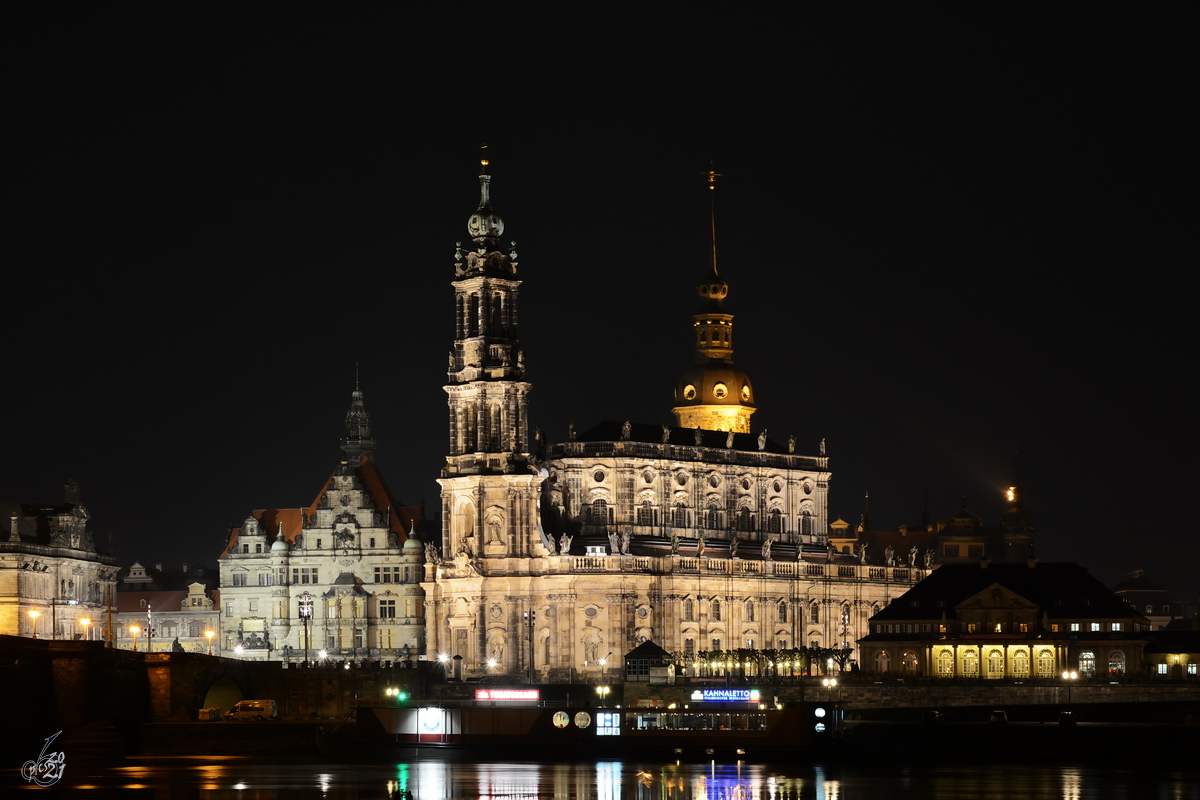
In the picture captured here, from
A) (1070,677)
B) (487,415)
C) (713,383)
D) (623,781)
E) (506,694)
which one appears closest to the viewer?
(623,781)

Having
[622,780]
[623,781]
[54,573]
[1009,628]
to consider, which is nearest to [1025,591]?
[1009,628]

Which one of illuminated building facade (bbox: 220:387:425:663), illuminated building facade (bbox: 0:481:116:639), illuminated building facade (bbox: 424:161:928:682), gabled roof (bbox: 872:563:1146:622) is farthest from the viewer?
illuminated building facade (bbox: 220:387:425:663)

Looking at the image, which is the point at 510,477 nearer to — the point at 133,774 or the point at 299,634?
the point at 299,634

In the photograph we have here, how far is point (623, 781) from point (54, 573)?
2828 inches

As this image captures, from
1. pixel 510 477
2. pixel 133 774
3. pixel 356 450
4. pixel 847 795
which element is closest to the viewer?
pixel 847 795

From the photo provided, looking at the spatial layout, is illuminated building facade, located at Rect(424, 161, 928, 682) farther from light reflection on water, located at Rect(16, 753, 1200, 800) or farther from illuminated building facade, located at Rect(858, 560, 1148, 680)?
light reflection on water, located at Rect(16, 753, 1200, 800)

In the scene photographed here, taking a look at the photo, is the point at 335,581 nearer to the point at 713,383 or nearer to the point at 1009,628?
the point at 713,383

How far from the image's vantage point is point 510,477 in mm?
142250

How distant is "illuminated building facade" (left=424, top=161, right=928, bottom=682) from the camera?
463 feet

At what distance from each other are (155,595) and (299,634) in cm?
2033

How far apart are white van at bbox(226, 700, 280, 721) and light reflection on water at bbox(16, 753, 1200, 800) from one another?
9850 millimetres

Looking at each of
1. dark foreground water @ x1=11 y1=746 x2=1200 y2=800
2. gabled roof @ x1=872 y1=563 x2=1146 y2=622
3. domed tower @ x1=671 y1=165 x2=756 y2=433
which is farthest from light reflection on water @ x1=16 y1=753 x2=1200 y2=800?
domed tower @ x1=671 y1=165 x2=756 y2=433

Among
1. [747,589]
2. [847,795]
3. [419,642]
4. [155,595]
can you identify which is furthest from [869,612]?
[847,795]

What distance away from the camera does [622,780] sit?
94.2m
